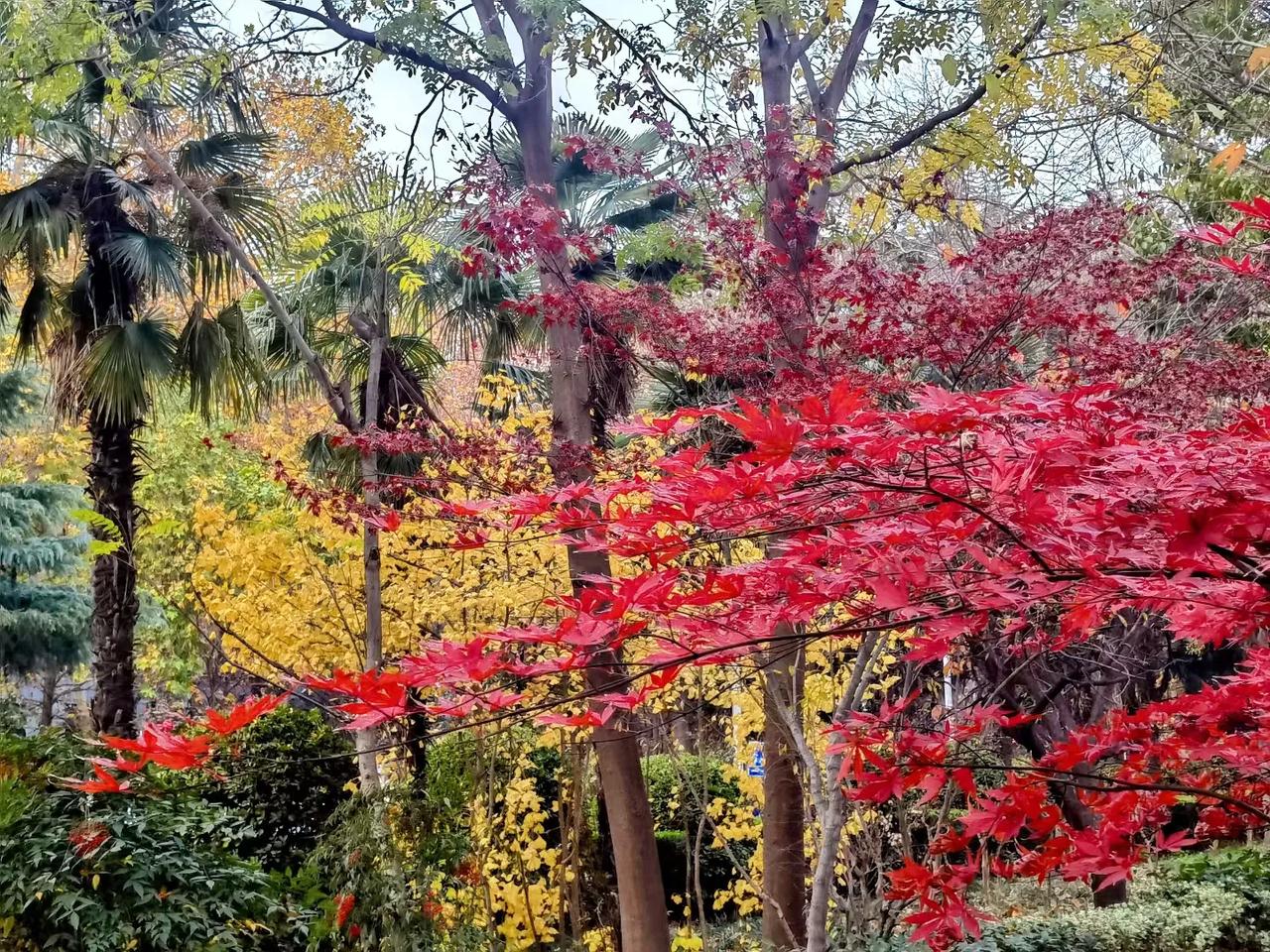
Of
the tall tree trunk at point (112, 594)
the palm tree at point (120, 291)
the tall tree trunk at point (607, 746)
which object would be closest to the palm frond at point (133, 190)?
the palm tree at point (120, 291)

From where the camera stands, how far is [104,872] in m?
4.26

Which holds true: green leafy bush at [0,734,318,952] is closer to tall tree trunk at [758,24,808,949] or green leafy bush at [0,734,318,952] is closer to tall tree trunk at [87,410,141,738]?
tall tree trunk at [758,24,808,949]

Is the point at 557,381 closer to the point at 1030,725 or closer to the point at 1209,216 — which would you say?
the point at 1030,725

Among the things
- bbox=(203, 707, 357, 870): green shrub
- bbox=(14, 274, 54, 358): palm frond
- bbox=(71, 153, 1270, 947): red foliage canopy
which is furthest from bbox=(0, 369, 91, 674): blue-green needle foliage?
bbox=(71, 153, 1270, 947): red foliage canopy

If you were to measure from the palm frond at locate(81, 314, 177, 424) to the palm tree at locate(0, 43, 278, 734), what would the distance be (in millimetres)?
11

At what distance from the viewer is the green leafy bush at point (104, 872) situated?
4.18m

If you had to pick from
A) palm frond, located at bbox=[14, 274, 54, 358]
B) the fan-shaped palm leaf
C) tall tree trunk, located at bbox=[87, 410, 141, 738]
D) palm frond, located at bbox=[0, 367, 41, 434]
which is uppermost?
palm frond, located at bbox=[0, 367, 41, 434]

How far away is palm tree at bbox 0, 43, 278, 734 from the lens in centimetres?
857

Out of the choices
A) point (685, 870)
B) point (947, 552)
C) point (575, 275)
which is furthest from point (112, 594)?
point (947, 552)

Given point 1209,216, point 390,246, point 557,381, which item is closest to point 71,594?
point 390,246

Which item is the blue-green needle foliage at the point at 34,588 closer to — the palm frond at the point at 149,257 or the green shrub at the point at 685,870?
the palm frond at the point at 149,257

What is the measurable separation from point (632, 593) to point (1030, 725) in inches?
265

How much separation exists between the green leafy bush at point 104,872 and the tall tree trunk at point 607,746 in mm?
2064

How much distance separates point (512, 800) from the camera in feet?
23.5
